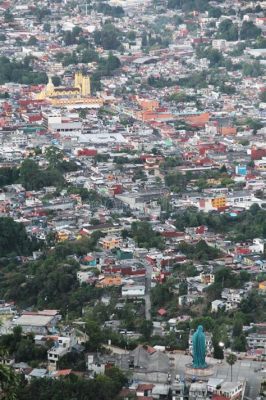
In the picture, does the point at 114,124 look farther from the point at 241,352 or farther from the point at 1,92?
the point at 241,352

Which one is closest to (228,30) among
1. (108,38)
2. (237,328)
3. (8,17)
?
(108,38)

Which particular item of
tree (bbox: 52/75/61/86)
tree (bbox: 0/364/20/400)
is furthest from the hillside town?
tree (bbox: 52/75/61/86)

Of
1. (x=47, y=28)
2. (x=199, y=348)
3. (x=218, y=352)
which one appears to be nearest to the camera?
(x=199, y=348)

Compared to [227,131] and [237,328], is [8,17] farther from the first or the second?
[237,328]

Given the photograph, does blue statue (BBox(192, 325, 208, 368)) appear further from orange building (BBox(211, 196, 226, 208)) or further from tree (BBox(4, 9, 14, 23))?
tree (BBox(4, 9, 14, 23))

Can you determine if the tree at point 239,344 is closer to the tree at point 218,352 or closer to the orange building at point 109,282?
the tree at point 218,352

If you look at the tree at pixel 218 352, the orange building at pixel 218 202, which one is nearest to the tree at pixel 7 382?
the tree at pixel 218 352
